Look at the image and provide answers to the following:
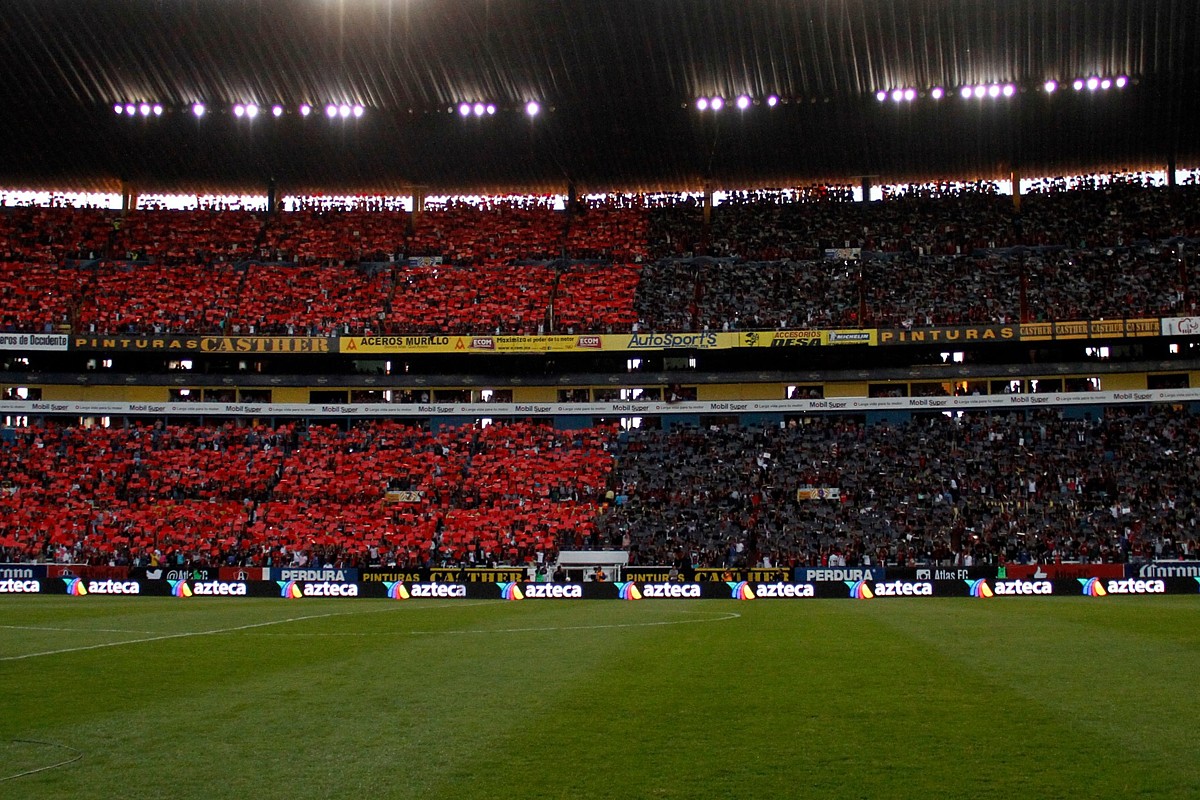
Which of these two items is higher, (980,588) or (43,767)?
(43,767)

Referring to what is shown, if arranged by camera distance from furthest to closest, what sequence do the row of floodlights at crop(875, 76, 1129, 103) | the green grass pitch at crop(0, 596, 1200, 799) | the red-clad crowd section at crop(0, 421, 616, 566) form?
the row of floodlights at crop(875, 76, 1129, 103) → the red-clad crowd section at crop(0, 421, 616, 566) → the green grass pitch at crop(0, 596, 1200, 799)

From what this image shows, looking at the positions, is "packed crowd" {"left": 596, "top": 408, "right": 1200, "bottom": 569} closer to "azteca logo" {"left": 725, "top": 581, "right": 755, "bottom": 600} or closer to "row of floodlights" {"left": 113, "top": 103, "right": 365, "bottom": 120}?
"azteca logo" {"left": 725, "top": 581, "right": 755, "bottom": 600}

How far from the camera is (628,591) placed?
37.9 meters

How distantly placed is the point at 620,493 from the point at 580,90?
65.5ft

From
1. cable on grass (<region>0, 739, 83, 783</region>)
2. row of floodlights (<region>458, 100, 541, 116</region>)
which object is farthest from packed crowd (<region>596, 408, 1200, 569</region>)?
cable on grass (<region>0, 739, 83, 783</region>)

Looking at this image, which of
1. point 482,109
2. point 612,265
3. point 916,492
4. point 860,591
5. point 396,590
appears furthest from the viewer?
point 612,265

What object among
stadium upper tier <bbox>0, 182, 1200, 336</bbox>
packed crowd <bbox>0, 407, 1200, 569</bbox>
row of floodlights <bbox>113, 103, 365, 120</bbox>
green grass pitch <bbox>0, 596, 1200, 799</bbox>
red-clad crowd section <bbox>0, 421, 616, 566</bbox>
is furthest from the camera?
row of floodlights <bbox>113, 103, 365, 120</bbox>

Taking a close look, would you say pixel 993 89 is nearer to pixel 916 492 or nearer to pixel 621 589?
pixel 916 492

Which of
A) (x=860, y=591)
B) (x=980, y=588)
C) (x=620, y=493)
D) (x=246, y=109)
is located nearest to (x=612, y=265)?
(x=620, y=493)

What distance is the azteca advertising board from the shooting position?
3588 cm

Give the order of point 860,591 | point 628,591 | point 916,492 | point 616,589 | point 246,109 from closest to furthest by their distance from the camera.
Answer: point 860,591 < point 628,591 < point 616,589 < point 916,492 < point 246,109

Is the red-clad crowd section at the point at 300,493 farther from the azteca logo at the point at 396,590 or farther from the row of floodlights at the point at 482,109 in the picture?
the row of floodlights at the point at 482,109

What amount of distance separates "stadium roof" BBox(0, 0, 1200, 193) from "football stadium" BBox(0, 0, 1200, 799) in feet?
0.89

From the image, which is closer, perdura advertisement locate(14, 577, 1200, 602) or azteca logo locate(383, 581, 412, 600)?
perdura advertisement locate(14, 577, 1200, 602)
